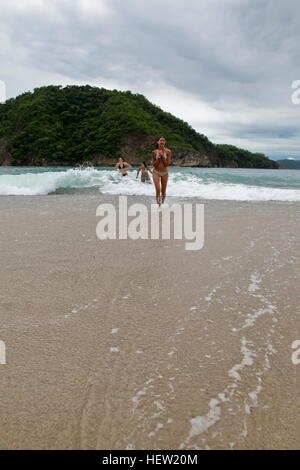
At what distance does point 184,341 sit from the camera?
70.2 inches

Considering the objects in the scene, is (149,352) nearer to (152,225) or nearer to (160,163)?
(152,225)

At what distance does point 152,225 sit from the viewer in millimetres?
5543

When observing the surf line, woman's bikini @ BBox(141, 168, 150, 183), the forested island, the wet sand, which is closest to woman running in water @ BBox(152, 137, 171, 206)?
the surf line

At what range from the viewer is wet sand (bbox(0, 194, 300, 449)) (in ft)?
3.92

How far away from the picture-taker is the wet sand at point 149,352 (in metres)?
1.19

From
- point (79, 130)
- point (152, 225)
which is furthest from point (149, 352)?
point (79, 130)

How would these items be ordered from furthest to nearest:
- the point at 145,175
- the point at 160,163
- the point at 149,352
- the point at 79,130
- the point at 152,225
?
1. the point at 79,130
2. the point at 145,175
3. the point at 160,163
4. the point at 152,225
5. the point at 149,352

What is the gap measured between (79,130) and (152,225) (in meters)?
78.4

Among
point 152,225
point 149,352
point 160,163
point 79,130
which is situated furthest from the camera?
point 79,130

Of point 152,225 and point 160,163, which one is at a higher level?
point 160,163

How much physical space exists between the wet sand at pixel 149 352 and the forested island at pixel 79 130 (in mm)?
73375

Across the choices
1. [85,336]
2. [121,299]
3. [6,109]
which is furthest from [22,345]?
[6,109]

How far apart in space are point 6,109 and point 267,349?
302ft
